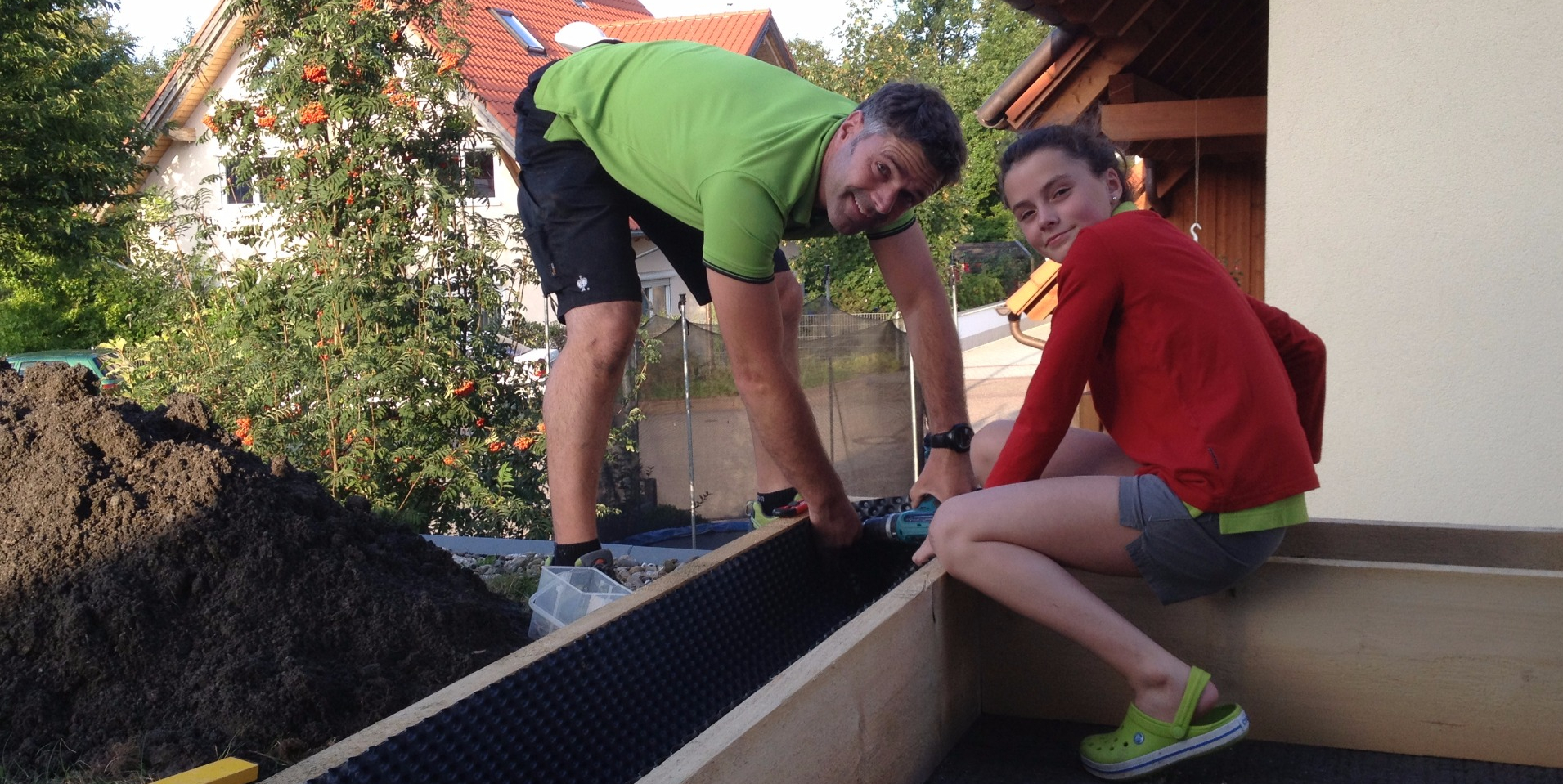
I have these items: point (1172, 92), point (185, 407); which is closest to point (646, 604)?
point (185, 407)

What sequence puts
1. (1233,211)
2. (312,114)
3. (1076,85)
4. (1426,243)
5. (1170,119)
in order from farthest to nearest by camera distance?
(1233,211), (1076,85), (1170,119), (312,114), (1426,243)

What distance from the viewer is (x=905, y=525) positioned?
267cm

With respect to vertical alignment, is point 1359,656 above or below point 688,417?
below

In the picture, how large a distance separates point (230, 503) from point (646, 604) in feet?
3.82

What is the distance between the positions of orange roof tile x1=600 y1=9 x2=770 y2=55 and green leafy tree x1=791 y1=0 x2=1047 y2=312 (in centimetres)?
153

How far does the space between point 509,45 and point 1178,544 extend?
62.0ft

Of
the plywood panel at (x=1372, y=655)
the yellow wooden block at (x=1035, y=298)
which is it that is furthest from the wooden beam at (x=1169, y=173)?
the plywood panel at (x=1372, y=655)

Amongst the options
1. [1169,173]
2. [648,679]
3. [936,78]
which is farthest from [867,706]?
[936,78]

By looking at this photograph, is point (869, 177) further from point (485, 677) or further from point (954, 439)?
point (485, 677)

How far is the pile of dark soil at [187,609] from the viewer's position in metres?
2.21

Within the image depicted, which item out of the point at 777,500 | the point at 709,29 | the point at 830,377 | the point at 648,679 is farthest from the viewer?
the point at 709,29

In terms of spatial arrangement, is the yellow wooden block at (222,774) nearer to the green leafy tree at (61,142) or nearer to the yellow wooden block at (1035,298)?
the yellow wooden block at (1035,298)

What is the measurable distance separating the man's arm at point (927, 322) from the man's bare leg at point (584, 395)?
0.67 m

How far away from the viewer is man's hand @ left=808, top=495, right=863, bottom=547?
2.64 meters
